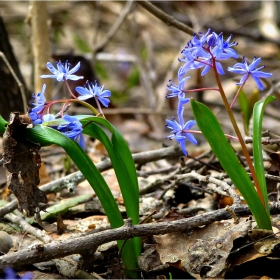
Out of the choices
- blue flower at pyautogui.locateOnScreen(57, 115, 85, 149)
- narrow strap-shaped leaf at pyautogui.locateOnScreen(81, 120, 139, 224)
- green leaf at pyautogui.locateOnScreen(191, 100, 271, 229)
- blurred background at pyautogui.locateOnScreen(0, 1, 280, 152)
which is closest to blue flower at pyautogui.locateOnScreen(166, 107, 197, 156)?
green leaf at pyautogui.locateOnScreen(191, 100, 271, 229)

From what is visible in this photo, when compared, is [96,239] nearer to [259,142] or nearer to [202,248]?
[202,248]

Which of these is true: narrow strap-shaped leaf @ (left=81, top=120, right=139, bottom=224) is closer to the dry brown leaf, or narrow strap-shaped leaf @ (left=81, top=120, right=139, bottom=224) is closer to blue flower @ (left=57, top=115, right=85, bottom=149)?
blue flower @ (left=57, top=115, right=85, bottom=149)

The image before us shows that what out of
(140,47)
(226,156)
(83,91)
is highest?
(140,47)

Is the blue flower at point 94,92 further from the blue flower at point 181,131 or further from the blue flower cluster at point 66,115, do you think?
the blue flower at point 181,131

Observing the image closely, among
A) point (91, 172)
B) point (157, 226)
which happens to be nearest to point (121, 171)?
point (91, 172)

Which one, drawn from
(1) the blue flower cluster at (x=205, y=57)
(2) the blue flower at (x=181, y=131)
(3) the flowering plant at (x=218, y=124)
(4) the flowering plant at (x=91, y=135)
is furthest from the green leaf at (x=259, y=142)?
(4) the flowering plant at (x=91, y=135)

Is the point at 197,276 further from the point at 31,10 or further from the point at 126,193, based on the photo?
the point at 31,10

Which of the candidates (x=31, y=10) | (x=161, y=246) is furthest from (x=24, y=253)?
(x=31, y=10)
